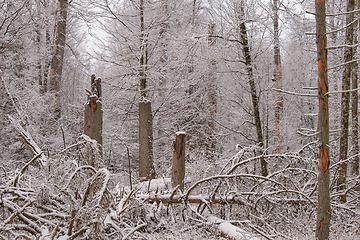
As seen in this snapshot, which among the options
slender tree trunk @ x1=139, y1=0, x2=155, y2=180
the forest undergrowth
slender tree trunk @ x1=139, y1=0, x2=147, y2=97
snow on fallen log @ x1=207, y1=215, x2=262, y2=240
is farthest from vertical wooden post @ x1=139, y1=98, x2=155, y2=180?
snow on fallen log @ x1=207, y1=215, x2=262, y2=240

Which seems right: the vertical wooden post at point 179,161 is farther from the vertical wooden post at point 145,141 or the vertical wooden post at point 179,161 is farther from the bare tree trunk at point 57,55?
the bare tree trunk at point 57,55

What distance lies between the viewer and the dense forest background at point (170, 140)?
3516 mm

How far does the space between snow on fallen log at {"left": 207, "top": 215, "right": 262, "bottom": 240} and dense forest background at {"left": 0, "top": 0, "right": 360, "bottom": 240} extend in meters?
0.02

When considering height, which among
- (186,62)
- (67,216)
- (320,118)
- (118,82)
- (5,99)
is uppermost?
(186,62)

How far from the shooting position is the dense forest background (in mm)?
3516

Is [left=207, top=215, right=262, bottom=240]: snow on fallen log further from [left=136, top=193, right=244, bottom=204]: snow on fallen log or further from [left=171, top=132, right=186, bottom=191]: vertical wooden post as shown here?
[left=171, top=132, right=186, bottom=191]: vertical wooden post

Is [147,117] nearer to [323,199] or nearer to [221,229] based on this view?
[221,229]

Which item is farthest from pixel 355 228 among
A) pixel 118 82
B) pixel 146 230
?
pixel 118 82

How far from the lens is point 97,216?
2.89 m

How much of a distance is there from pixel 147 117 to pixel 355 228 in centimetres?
612

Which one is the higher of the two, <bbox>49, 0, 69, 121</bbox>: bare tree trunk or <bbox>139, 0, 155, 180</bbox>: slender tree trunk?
<bbox>49, 0, 69, 121</bbox>: bare tree trunk

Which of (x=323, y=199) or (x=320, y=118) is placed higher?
(x=320, y=118)

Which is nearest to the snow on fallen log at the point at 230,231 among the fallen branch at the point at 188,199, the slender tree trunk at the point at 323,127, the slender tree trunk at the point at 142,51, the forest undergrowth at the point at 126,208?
the forest undergrowth at the point at 126,208

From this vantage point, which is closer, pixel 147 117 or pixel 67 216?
pixel 67 216
